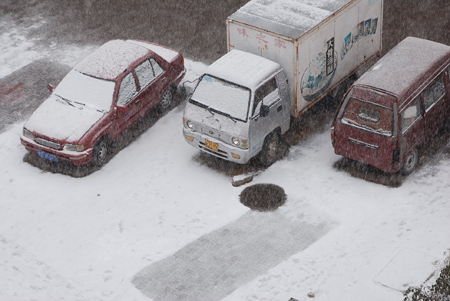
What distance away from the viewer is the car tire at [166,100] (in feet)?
→ 52.6

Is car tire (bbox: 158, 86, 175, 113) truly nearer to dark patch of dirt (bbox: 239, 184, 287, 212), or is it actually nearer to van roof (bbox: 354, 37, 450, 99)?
dark patch of dirt (bbox: 239, 184, 287, 212)

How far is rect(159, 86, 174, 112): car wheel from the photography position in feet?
52.6

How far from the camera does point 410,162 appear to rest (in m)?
13.8

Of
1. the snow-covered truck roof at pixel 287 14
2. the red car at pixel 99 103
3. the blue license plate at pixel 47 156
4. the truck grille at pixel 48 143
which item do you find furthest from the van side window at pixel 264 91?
the blue license plate at pixel 47 156

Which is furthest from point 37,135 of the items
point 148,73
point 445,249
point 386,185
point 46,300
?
point 445,249

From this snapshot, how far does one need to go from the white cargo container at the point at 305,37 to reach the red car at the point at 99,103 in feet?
6.60

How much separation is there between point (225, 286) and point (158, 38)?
9180 millimetres

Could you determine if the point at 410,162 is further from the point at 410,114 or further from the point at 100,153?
the point at 100,153

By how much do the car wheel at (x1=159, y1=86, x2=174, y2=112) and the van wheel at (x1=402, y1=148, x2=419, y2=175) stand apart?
5.49 meters

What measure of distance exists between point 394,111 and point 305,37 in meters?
2.34

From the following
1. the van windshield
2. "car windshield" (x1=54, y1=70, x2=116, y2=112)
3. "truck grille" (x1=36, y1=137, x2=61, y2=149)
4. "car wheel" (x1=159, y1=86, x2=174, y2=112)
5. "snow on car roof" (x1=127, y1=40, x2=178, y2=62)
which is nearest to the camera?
the van windshield

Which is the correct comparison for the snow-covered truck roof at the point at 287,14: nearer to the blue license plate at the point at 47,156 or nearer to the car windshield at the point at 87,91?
the car windshield at the point at 87,91

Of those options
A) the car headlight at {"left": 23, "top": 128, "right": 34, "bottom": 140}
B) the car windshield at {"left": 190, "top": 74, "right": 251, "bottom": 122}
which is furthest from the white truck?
the car headlight at {"left": 23, "top": 128, "right": 34, "bottom": 140}

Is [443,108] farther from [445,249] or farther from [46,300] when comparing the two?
[46,300]
